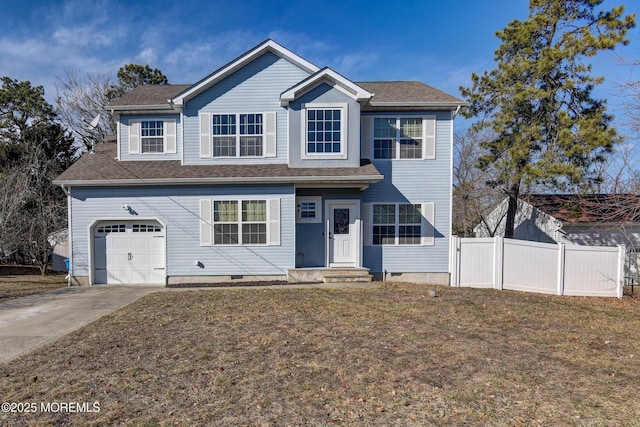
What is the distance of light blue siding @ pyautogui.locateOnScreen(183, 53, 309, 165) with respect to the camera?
40.8 feet

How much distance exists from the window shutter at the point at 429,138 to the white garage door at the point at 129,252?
10.1 m

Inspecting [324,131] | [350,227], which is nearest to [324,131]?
[324,131]

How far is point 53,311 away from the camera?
8367 mm

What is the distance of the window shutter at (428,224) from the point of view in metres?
12.8

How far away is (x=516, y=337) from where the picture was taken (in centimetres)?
636

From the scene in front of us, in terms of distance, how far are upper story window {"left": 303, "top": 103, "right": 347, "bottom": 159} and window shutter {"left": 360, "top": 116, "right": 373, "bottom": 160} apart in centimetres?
98

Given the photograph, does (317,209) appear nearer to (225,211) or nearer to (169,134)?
(225,211)

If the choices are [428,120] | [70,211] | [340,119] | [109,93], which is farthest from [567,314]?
[109,93]

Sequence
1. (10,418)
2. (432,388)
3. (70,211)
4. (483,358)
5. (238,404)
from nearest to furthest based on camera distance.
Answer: (10,418), (238,404), (432,388), (483,358), (70,211)

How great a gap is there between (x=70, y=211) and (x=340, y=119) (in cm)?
1003

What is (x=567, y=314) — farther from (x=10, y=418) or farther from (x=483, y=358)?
(x=10, y=418)

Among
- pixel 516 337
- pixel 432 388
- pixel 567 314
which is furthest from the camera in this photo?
pixel 567 314

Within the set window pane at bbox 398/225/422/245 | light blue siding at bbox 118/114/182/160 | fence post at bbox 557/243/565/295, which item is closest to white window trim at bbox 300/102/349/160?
window pane at bbox 398/225/422/245

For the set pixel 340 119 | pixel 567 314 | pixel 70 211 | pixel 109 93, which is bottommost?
pixel 567 314
